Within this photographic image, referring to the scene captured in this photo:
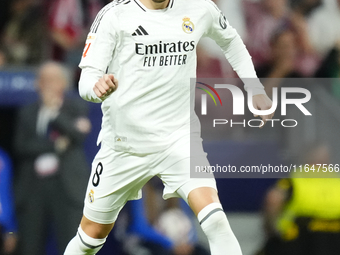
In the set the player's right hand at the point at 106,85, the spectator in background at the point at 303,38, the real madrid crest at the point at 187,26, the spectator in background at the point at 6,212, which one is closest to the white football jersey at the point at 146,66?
the real madrid crest at the point at 187,26

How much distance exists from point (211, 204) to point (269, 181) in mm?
2806

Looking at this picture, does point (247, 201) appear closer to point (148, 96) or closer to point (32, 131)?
point (32, 131)

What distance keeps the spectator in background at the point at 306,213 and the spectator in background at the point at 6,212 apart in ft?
8.37

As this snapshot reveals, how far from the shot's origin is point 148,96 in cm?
375

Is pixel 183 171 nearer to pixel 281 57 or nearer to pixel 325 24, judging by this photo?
pixel 281 57

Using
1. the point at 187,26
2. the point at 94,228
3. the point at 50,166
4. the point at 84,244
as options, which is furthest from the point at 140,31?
the point at 50,166

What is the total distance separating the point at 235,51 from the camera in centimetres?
415

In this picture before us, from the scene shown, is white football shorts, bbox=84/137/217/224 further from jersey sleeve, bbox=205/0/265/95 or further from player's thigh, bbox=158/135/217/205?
jersey sleeve, bbox=205/0/265/95

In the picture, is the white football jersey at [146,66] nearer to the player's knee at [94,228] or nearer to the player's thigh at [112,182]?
the player's thigh at [112,182]

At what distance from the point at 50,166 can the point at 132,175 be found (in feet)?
7.04

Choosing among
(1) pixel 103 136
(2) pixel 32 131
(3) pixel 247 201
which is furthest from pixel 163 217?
(1) pixel 103 136

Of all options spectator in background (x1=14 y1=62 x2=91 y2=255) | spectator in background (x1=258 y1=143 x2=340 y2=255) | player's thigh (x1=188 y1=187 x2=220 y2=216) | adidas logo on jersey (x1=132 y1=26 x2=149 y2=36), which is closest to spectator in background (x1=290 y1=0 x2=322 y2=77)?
spectator in background (x1=258 y1=143 x2=340 y2=255)

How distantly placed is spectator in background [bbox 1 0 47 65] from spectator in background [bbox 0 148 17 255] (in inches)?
49.4

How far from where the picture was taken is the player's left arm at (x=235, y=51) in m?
3.96
